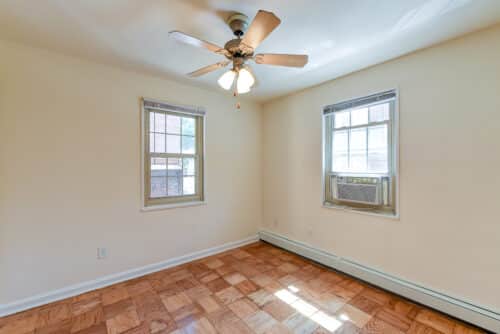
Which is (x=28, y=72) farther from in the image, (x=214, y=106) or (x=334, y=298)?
(x=334, y=298)

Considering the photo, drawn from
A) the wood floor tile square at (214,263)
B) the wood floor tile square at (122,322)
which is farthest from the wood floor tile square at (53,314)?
the wood floor tile square at (214,263)

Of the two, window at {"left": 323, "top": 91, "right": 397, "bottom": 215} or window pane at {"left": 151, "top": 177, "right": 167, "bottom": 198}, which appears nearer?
window at {"left": 323, "top": 91, "right": 397, "bottom": 215}

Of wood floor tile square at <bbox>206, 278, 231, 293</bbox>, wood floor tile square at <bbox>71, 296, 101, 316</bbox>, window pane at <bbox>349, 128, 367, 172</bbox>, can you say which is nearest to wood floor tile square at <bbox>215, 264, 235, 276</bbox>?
wood floor tile square at <bbox>206, 278, 231, 293</bbox>

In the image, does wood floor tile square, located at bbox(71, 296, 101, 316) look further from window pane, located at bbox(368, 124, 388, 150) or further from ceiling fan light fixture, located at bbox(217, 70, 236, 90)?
window pane, located at bbox(368, 124, 388, 150)

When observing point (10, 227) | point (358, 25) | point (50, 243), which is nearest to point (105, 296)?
point (50, 243)

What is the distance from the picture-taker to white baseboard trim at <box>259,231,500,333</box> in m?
1.74

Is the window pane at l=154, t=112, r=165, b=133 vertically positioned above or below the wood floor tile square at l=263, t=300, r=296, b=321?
above

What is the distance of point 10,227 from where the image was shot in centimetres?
198

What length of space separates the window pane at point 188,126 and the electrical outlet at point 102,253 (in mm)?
1685

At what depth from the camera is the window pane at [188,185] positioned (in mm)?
3100

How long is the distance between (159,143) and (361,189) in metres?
2.59

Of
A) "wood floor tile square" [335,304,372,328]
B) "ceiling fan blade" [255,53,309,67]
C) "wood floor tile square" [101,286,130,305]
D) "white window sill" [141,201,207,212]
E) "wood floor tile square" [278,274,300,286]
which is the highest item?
"ceiling fan blade" [255,53,309,67]

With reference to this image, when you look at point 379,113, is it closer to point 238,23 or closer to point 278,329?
point 238,23

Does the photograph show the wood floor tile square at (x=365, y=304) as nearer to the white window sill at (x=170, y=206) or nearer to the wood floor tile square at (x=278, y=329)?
the wood floor tile square at (x=278, y=329)
